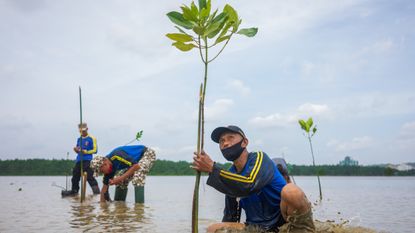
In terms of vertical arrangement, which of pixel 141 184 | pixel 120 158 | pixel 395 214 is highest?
pixel 120 158

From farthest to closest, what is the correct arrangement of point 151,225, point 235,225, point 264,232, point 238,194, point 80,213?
point 80,213 < point 151,225 < point 235,225 < point 264,232 < point 238,194

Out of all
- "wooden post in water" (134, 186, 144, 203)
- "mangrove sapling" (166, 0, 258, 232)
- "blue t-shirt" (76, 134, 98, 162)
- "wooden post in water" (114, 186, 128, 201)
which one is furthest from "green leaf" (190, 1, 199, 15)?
"blue t-shirt" (76, 134, 98, 162)

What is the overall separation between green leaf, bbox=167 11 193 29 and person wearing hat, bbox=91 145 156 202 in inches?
268

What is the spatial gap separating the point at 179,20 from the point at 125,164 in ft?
22.9

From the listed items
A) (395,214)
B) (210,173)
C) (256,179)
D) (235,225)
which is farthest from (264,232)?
(395,214)

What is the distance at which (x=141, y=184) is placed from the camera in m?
9.84

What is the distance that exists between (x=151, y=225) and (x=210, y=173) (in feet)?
11.2

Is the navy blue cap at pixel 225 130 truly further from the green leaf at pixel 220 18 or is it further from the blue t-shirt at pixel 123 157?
the blue t-shirt at pixel 123 157

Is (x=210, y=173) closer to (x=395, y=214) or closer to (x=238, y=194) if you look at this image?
(x=238, y=194)

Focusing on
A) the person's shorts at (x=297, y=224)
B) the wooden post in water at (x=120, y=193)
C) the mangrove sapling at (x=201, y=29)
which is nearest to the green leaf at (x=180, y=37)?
the mangrove sapling at (x=201, y=29)

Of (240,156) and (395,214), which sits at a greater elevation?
(240,156)

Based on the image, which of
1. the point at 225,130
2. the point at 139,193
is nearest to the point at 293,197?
the point at 225,130

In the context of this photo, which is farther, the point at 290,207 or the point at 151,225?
the point at 151,225

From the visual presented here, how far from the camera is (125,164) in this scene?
954 centimetres
